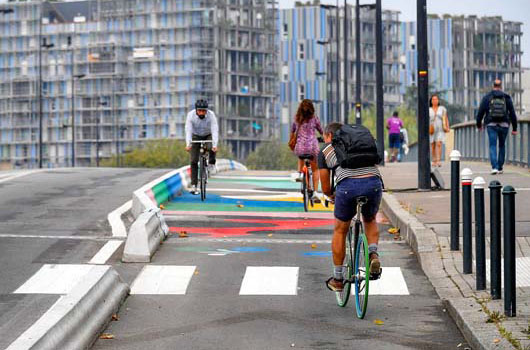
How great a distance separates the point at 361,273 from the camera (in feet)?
36.4

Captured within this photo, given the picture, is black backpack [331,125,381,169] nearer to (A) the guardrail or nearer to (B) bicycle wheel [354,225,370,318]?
(B) bicycle wheel [354,225,370,318]

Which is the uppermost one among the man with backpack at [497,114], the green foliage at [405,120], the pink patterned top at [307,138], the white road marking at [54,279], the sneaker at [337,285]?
the green foliage at [405,120]

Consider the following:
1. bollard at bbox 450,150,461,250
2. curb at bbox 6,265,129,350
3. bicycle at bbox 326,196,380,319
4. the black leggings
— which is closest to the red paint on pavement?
the black leggings

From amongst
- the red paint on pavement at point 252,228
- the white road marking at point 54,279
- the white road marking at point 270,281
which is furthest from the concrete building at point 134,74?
the white road marking at point 54,279

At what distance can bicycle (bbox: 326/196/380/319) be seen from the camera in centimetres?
1076

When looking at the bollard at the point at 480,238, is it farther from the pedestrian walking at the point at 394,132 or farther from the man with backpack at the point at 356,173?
the pedestrian walking at the point at 394,132

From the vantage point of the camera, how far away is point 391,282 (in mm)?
13000

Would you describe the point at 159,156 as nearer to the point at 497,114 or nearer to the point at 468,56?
the point at 468,56

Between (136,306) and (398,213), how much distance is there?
23.5 ft

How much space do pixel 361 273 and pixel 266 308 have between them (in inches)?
35.4

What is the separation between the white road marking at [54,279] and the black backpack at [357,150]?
2501 millimetres

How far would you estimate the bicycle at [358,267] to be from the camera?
10.8 meters

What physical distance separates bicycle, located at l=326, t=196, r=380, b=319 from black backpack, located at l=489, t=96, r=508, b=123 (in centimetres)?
1404

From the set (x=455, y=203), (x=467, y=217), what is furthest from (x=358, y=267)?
(x=455, y=203)
